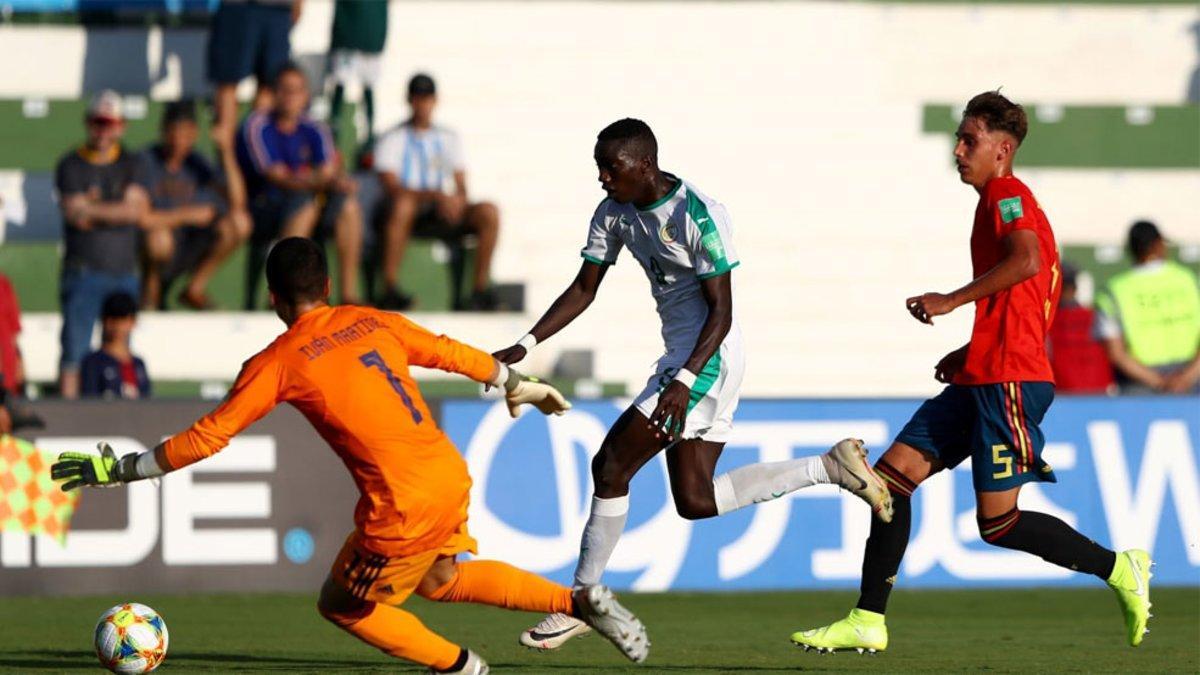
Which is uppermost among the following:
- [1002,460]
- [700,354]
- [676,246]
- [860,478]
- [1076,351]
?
[676,246]

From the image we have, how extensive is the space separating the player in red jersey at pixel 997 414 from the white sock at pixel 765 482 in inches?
13.0

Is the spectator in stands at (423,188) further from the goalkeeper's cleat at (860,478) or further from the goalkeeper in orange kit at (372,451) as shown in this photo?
A: the goalkeeper in orange kit at (372,451)

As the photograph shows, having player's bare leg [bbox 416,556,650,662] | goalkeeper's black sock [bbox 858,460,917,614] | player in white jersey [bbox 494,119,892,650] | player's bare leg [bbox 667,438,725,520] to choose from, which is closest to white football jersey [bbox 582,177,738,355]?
player in white jersey [bbox 494,119,892,650]

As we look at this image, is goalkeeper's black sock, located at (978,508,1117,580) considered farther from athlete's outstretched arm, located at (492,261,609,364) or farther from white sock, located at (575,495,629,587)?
athlete's outstretched arm, located at (492,261,609,364)

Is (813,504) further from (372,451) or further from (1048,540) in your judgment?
(372,451)

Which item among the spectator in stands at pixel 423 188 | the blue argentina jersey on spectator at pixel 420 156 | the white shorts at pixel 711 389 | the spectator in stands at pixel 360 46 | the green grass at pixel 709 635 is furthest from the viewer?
the spectator in stands at pixel 360 46

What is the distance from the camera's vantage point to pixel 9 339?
41.7 ft

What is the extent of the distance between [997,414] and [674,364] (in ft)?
4.34

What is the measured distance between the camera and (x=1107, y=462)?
13.0m

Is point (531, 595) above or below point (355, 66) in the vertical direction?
below

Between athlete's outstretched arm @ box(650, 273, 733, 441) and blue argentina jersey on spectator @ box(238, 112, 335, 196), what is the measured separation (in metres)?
7.48

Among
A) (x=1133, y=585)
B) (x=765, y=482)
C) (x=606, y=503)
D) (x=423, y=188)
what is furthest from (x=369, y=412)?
(x=423, y=188)

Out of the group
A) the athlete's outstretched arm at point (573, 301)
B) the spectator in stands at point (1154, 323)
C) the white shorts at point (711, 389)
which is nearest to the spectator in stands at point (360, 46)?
the spectator in stands at point (1154, 323)

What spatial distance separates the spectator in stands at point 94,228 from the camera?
14.0 m
